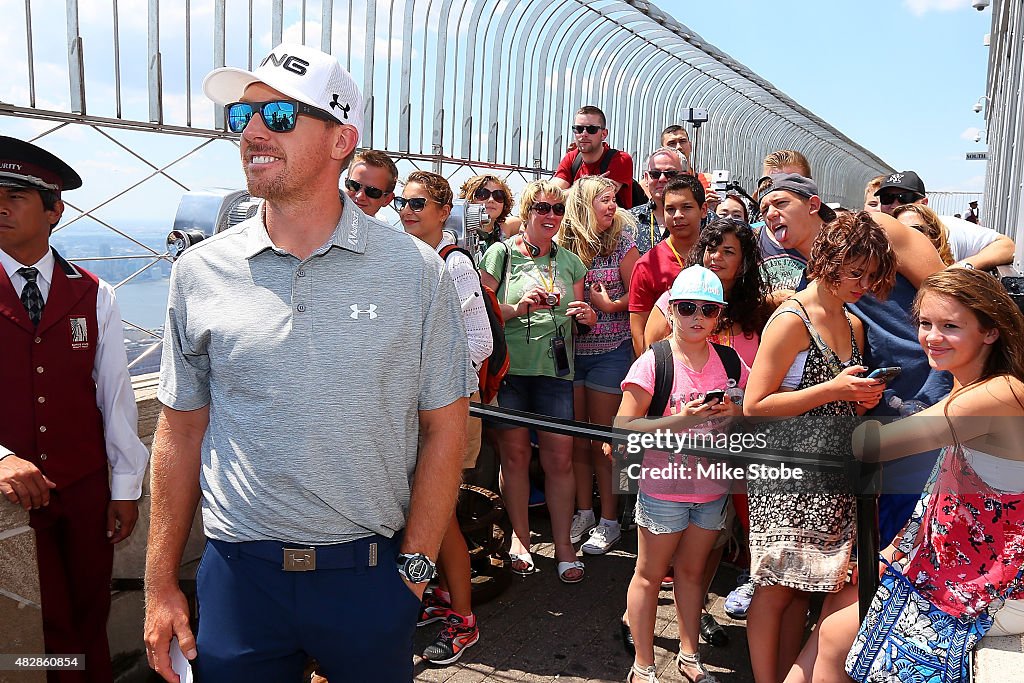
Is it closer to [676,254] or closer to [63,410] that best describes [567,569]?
[676,254]

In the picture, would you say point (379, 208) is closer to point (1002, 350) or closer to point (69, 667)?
point (69, 667)

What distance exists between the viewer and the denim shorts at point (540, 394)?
15.3 feet

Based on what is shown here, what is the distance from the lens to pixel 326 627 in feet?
6.46

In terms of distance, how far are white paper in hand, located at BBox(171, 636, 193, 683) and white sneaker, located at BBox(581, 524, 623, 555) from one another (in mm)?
3033

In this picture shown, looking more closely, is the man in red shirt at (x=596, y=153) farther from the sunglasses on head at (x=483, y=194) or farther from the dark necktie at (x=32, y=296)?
the dark necktie at (x=32, y=296)

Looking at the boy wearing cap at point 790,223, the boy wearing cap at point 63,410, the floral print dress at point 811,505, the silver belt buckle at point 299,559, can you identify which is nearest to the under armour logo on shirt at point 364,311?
the silver belt buckle at point 299,559

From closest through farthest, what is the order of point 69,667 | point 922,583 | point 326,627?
point 326,627
point 922,583
point 69,667

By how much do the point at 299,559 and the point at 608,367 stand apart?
3.18m

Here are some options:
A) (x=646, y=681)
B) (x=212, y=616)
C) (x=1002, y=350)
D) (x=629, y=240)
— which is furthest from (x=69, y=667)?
(x=629, y=240)

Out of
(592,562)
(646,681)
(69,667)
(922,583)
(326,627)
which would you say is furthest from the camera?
(592,562)

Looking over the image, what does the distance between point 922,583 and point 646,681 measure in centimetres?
130

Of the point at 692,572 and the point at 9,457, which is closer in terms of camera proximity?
the point at 9,457

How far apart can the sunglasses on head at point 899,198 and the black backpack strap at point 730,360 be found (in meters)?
1.99

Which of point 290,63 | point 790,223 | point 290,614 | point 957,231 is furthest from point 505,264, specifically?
point 290,614
